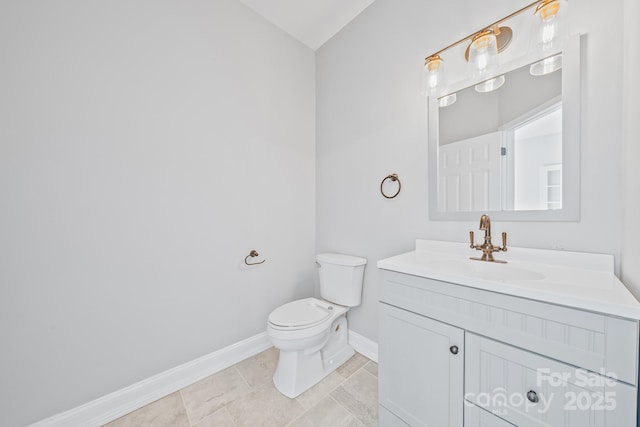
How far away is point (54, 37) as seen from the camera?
1.11m

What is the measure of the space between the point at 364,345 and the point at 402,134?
1.57m

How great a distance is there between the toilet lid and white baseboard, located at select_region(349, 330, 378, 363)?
16.3 inches

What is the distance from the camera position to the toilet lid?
1437 mm

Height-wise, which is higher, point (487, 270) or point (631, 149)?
point (631, 149)

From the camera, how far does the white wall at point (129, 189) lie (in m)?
1.06

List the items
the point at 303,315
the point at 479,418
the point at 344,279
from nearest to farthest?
the point at 479,418
the point at 303,315
the point at 344,279

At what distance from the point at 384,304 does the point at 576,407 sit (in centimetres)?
63

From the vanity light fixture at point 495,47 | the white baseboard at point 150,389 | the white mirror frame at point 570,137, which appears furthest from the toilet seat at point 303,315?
the vanity light fixture at point 495,47

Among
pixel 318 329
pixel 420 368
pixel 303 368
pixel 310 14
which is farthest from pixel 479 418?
pixel 310 14

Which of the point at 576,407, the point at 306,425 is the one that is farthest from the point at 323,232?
the point at 576,407

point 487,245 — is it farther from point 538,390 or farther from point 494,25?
point 494,25

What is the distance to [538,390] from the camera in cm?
70

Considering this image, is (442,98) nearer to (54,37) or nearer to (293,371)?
(293,371)

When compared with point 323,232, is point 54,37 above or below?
above
